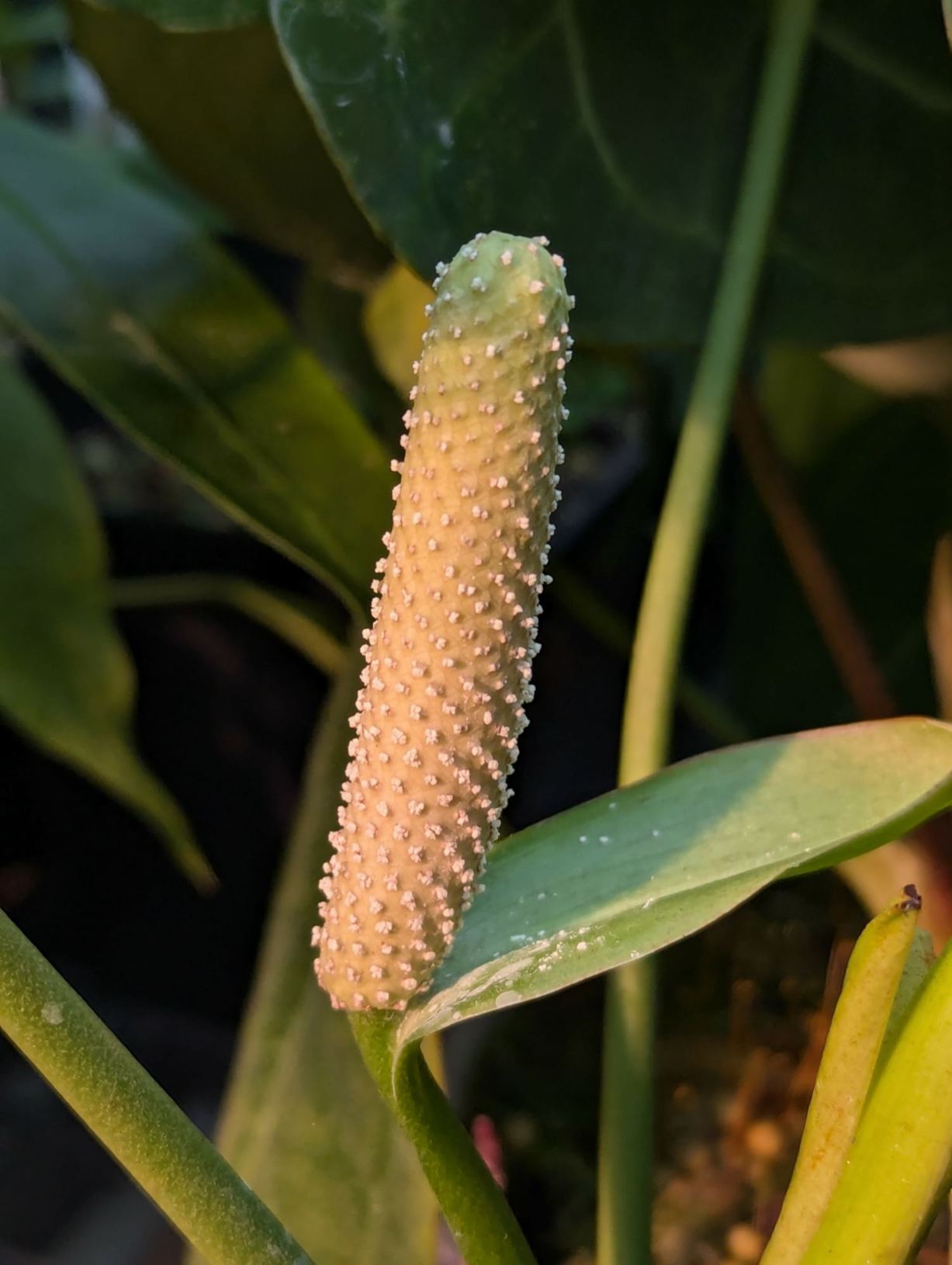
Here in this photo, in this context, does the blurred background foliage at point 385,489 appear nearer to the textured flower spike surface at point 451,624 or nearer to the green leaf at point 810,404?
the green leaf at point 810,404

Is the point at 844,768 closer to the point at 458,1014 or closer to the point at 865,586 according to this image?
the point at 458,1014

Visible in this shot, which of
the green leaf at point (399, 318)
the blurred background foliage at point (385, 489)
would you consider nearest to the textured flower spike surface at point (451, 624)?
the blurred background foliage at point (385, 489)

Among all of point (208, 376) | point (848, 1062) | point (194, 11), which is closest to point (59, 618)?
point (208, 376)

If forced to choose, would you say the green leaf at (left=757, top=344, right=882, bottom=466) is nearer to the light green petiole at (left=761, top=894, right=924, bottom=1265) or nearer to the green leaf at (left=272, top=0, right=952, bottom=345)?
the green leaf at (left=272, top=0, right=952, bottom=345)

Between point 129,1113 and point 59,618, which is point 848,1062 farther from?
point 59,618

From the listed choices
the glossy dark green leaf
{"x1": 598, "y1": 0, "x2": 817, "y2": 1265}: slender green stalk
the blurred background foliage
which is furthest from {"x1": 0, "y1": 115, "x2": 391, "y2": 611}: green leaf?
the glossy dark green leaf

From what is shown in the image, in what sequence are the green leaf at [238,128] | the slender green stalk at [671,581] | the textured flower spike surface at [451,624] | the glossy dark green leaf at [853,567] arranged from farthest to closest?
the glossy dark green leaf at [853,567]
the green leaf at [238,128]
the slender green stalk at [671,581]
the textured flower spike surface at [451,624]
